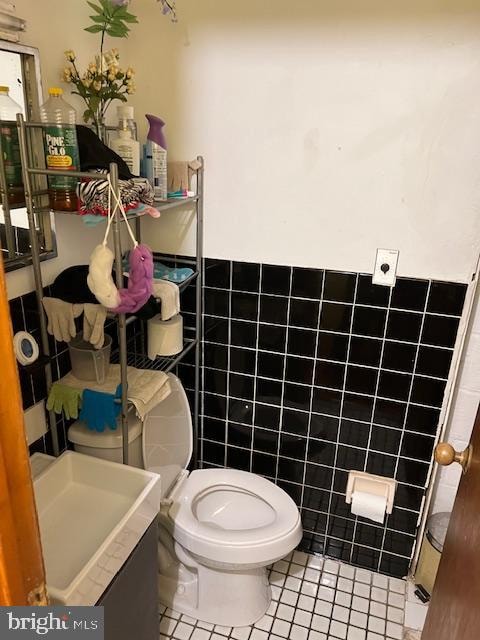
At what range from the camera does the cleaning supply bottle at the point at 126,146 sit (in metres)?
1.38

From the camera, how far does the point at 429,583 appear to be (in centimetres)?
180

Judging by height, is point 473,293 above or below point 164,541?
above

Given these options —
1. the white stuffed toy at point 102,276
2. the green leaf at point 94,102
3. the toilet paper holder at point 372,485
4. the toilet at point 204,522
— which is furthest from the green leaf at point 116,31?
the toilet paper holder at point 372,485

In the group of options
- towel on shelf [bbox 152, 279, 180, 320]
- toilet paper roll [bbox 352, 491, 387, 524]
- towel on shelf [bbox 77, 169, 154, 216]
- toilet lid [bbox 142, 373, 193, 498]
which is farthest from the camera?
toilet paper roll [bbox 352, 491, 387, 524]

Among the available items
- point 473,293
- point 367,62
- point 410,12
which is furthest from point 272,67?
point 473,293

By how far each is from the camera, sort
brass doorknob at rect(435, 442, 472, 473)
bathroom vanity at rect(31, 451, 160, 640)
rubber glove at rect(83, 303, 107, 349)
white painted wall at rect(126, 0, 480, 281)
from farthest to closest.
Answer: white painted wall at rect(126, 0, 480, 281)
rubber glove at rect(83, 303, 107, 349)
bathroom vanity at rect(31, 451, 160, 640)
brass doorknob at rect(435, 442, 472, 473)

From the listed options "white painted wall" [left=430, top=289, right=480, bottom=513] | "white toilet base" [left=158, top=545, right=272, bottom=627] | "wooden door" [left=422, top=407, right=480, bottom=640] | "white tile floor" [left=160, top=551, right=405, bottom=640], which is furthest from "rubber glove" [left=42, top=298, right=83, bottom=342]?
"white painted wall" [left=430, top=289, right=480, bottom=513]

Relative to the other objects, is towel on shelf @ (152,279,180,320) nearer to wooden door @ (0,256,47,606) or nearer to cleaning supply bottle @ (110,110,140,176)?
cleaning supply bottle @ (110,110,140,176)

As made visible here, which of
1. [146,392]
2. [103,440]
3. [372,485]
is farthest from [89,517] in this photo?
[372,485]

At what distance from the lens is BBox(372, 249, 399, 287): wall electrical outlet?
1569 mm

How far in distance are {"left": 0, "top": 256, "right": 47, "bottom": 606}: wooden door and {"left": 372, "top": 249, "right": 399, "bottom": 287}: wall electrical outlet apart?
129 cm

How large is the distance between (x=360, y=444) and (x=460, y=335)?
0.54 metres

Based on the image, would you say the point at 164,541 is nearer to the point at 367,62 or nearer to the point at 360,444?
the point at 360,444

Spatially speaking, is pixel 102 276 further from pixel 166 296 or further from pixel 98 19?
pixel 98 19
